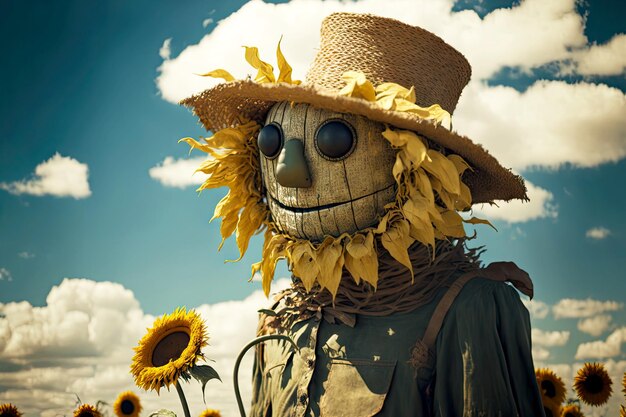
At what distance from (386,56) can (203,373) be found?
1.71 meters

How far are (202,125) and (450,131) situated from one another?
1338 millimetres

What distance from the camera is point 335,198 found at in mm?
3125

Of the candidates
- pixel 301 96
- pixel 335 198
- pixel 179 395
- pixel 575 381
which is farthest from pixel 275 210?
pixel 575 381

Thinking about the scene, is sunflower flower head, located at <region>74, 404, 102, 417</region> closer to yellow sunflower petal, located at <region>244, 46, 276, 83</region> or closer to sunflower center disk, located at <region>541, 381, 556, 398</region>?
yellow sunflower petal, located at <region>244, 46, 276, 83</region>

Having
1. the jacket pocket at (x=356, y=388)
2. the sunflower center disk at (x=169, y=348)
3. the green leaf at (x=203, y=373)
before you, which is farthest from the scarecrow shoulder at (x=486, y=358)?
the sunflower center disk at (x=169, y=348)

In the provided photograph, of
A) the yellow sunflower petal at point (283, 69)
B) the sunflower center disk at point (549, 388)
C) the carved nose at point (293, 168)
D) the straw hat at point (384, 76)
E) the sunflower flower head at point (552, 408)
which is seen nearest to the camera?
the carved nose at point (293, 168)

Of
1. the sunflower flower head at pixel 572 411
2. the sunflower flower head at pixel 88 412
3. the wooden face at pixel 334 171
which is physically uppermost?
the wooden face at pixel 334 171

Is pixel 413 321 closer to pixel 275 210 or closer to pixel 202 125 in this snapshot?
pixel 275 210

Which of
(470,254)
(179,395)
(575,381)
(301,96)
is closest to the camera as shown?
(179,395)

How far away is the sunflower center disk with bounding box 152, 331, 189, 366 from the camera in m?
2.76

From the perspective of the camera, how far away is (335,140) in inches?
120

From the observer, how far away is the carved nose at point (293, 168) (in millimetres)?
3080

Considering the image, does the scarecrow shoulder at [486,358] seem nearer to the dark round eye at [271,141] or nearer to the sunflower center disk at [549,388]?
the dark round eye at [271,141]

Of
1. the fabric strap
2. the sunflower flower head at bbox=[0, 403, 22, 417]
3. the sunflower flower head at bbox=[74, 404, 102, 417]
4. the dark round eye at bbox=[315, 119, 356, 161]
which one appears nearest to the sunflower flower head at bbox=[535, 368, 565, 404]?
the fabric strap
